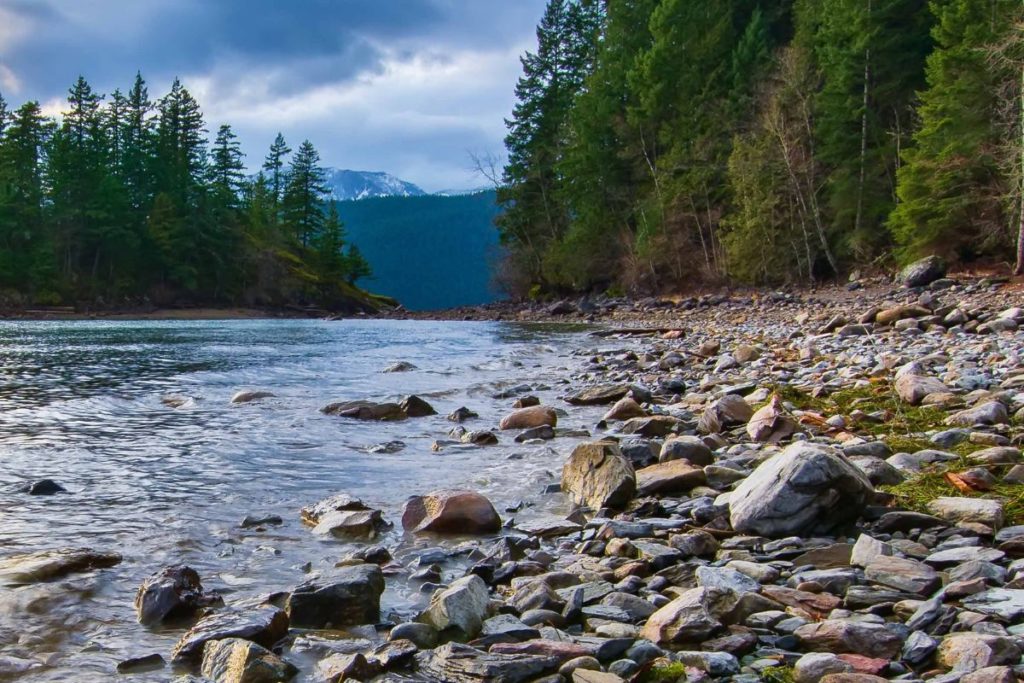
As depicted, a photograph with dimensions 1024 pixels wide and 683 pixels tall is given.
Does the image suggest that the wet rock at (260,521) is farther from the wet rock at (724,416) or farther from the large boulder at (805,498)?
the wet rock at (724,416)

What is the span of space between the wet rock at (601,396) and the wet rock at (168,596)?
22.4ft

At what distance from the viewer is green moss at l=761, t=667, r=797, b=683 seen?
2.48m

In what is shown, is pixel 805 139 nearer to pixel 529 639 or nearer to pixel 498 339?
pixel 498 339

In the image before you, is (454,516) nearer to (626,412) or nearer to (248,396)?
(626,412)

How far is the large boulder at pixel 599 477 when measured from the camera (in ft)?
16.1

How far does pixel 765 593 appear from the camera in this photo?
316 cm

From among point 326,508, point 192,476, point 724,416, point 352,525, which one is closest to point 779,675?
point 352,525

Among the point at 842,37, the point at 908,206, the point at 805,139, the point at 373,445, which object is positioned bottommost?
the point at 373,445

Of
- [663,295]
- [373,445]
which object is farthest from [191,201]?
[373,445]

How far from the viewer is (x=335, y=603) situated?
3.27 meters

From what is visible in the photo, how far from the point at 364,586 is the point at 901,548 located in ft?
8.41

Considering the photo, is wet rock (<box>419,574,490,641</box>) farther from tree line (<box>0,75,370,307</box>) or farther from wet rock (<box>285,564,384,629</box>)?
tree line (<box>0,75,370,307</box>)

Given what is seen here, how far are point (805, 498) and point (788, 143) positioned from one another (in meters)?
33.0

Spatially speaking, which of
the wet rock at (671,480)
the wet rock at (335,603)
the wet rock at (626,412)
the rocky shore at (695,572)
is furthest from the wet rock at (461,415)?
the wet rock at (335,603)
